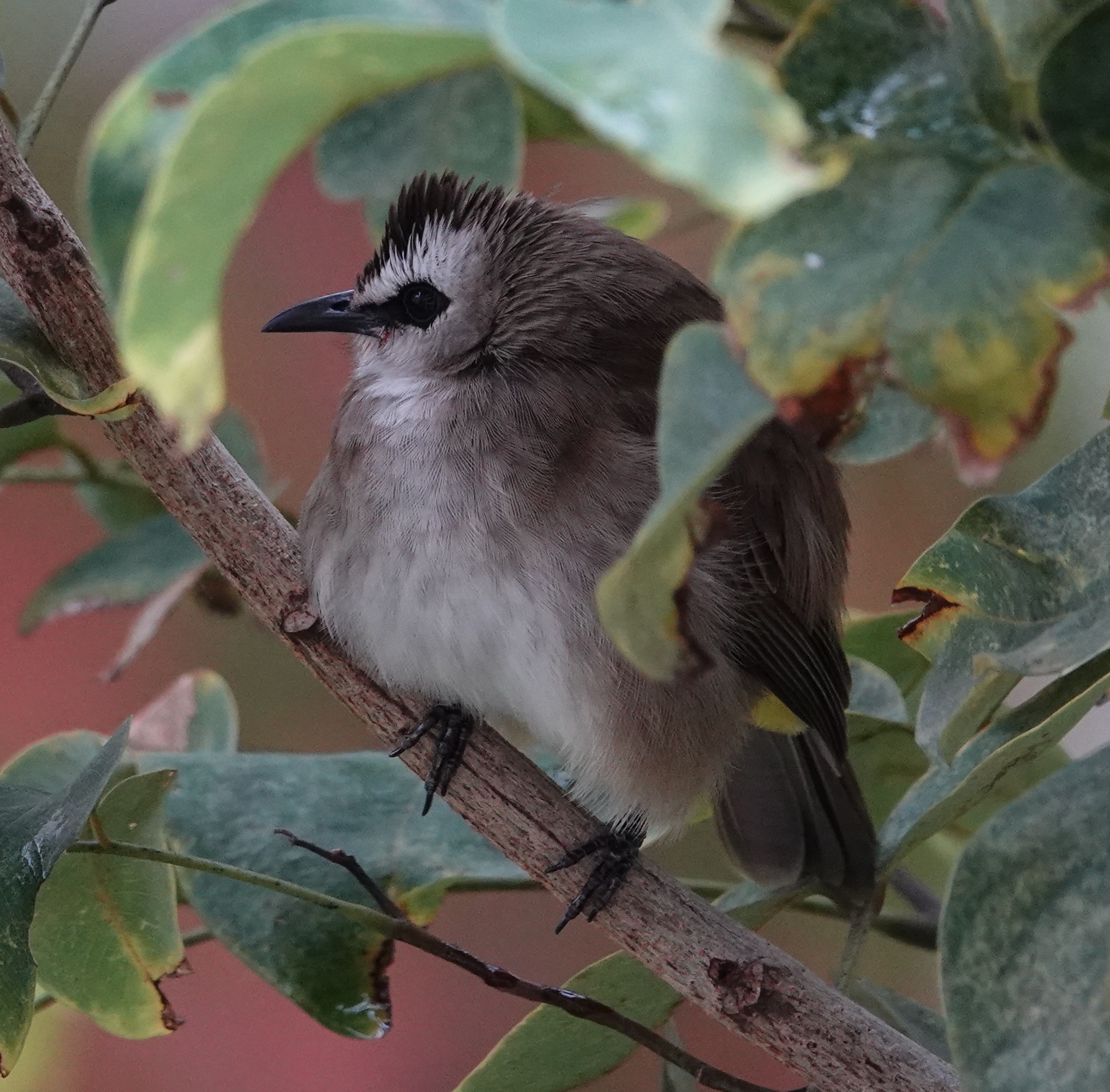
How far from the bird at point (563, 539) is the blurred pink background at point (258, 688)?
1.06 m

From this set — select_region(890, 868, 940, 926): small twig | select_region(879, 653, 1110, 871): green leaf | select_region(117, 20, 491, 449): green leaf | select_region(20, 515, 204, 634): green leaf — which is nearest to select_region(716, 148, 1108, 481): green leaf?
select_region(117, 20, 491, 449): green leaf

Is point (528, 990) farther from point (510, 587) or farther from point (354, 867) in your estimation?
point (510, 587)

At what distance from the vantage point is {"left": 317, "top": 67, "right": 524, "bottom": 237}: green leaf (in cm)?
64

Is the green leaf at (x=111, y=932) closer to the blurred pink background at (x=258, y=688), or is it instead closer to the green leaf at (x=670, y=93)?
the green leaf at (x=670, y=93)

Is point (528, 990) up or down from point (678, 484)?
down

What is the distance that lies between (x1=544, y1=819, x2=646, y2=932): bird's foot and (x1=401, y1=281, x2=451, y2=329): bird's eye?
2.01ft

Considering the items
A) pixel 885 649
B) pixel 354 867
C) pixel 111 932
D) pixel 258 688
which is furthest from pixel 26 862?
pixel 258 688

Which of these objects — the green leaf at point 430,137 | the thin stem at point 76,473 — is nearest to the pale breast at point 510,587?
the thin stem at point 76,473

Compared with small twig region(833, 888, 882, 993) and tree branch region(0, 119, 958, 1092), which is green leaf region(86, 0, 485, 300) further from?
small twig region(833, 888, 882, 993)

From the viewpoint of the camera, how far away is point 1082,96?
1.56 ft

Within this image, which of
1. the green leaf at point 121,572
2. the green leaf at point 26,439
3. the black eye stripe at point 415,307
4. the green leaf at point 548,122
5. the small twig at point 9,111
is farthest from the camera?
the black eye stripe at point 415,307

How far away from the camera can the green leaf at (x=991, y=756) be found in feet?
2.39

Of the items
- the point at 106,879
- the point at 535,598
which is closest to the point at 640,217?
the point at 535,598

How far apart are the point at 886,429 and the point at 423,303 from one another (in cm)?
102
